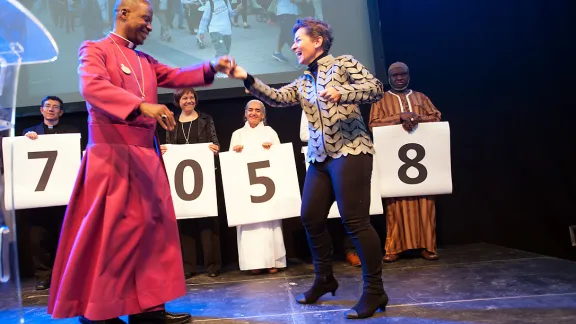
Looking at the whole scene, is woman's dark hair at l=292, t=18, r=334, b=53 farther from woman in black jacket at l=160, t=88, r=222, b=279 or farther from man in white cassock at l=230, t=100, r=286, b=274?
woman in black jacket at l=160, t=88, r=222, b=279

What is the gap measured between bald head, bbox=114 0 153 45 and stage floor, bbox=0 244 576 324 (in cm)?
155

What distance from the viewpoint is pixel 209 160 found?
12.9 feet

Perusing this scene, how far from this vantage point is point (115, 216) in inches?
78.9

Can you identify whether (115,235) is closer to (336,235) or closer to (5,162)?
(5,162)

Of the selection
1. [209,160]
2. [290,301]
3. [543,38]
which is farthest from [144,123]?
[543,38]

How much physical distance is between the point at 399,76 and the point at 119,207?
2.87m

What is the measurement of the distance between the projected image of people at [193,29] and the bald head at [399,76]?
988 mm

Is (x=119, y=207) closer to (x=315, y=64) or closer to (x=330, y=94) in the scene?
(x=330, y=94)

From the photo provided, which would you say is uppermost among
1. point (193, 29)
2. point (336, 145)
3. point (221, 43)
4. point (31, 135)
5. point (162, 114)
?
point (193, 29)

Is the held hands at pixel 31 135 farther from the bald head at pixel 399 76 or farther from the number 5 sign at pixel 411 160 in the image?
the bald head at pixel 399 76

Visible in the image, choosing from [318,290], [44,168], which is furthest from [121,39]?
[44,168]

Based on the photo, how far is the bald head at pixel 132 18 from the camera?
2178 mm

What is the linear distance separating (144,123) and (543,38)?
4.34m

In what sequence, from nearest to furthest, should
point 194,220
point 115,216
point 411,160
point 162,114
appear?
point 162,114 → point 115,216 → point 411,160 → point 194,220
